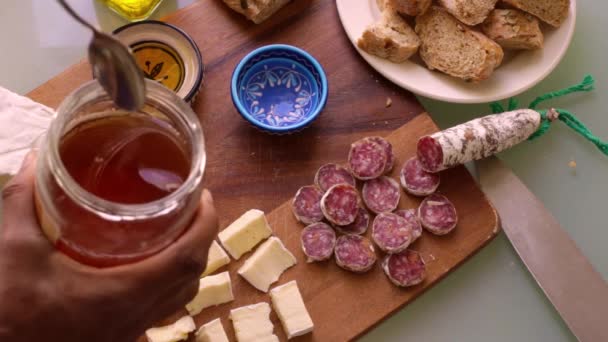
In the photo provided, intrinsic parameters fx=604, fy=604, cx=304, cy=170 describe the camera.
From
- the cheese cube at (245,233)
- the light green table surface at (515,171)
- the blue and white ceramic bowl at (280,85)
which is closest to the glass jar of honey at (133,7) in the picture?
Result: the light green table surface at (515,171)

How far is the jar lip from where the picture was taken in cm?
67

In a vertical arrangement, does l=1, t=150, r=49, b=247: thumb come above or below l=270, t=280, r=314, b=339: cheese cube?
above

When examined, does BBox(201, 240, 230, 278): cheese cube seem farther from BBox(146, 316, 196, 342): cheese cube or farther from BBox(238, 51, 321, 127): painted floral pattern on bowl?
BBox(238, 51, 321, 127): painted floral pattern on bowl

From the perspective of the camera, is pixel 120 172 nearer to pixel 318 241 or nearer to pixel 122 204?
pixel 122 204

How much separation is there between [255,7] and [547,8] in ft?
2.41

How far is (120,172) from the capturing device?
29.4 inches

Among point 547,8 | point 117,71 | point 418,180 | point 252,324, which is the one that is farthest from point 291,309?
point 547,8

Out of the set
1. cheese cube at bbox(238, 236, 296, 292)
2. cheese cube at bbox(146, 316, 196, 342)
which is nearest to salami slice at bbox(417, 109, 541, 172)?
cheese cube at bbox(238, 236, 296, 292)

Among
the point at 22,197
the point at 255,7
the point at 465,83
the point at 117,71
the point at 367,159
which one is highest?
the point at 117,71

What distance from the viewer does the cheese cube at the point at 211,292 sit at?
1.30 meters

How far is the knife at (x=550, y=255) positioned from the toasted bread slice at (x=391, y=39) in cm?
33

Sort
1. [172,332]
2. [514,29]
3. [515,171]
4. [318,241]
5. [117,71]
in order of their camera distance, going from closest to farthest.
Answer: [117,71] → [172,332] → [318,241] → [514,29] → [515,171]

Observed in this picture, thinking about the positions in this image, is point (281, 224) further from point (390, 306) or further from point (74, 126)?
point (74, 126)

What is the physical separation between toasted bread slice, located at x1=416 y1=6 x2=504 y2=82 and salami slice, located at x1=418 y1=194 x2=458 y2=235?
1.05ft
